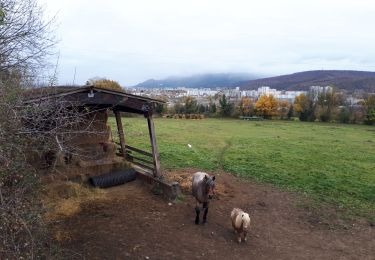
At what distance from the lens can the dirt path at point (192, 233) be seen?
27.4ft

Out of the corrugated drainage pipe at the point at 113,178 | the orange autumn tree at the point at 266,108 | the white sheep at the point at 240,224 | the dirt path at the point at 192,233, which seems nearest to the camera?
the dirt path at the point at 192,233

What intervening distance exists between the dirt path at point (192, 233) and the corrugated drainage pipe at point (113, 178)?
30cm

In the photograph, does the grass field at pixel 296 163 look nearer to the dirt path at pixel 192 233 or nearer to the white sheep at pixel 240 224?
the dirt path at pixel 192 233

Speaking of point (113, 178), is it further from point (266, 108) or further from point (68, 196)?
point (266, 108)

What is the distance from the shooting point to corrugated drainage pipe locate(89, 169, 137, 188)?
1197cm

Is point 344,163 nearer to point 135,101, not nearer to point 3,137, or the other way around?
point 135,101

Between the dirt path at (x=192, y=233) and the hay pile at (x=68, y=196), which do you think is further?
the hay pile at (x=68, y=196)

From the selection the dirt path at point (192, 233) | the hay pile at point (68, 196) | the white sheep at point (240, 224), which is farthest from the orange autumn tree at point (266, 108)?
the white sheep at point (240, 224)

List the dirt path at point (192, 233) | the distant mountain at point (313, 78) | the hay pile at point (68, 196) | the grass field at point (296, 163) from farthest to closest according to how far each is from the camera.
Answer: the distant mountain at point (313, 78)
the grass field at point (296, 163)
the hay pile at point (68, 196)
the dirt path at point (192, 233)

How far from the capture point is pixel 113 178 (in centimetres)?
1230

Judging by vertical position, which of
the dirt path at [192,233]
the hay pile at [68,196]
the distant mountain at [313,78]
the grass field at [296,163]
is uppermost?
the hay pile at [68,196]

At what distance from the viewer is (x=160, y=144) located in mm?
23781

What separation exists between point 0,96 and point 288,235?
25.8 feet

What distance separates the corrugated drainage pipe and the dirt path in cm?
30
